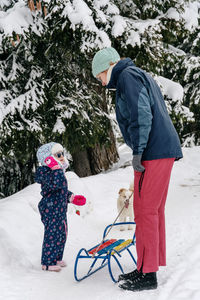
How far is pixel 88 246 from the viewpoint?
179 inches

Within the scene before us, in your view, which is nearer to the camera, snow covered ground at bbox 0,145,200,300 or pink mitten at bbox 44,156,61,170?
snow covered ground at bbox 0,145,200,300

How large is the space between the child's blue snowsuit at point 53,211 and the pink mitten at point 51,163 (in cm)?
4

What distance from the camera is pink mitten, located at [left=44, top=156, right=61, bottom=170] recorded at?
12.0ft

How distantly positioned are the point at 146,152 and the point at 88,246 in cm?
223

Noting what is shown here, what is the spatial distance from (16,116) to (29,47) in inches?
53.8

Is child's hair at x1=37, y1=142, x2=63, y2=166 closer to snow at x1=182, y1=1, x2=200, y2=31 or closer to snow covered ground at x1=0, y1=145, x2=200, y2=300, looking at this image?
snow covered ground at x1=0, y1=145, x2=200, y2=300

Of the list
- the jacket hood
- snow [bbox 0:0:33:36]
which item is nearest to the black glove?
the jacket hood

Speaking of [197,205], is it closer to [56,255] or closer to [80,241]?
[80,241]

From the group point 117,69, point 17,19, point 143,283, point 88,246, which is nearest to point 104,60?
point 117,69

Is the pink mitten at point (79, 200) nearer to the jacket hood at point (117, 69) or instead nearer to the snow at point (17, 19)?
the jacket hood at point (117, 69)

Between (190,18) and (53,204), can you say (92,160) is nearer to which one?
(190,18)

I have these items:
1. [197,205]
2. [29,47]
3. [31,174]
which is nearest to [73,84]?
[29,47]

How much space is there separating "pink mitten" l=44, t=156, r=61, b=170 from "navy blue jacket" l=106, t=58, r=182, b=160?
105 cm

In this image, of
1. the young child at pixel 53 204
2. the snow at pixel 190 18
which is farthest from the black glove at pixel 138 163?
the snow at pixel 190 18
